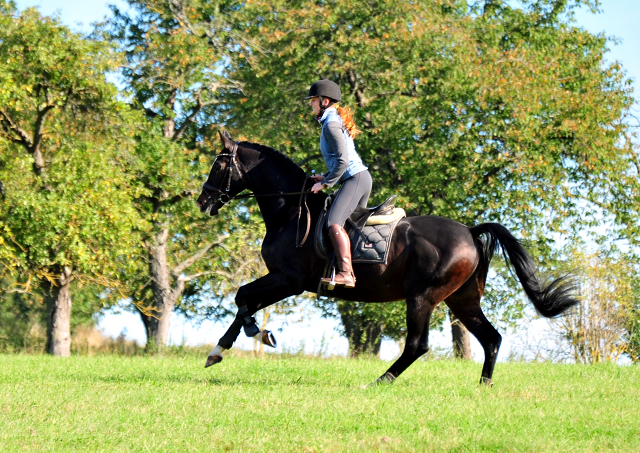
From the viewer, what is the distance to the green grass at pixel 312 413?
18.4ft

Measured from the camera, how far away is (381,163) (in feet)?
80.6

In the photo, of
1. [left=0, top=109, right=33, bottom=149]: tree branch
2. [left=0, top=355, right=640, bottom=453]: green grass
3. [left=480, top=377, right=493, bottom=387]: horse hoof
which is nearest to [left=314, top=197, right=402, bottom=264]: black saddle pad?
[left=0, top=355, right=640, bottom=453]: green grass

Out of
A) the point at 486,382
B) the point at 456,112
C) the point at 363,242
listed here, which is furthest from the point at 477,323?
the point at 456,112

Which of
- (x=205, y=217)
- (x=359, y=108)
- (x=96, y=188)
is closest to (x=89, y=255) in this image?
(x=96, y=188)

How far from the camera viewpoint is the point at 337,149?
8461mm

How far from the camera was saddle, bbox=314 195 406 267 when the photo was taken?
28.2ft

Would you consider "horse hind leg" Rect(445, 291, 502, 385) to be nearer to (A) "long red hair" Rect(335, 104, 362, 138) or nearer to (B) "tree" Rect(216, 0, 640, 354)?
(A) "long red hair" Rect(335, 104, 362, 138)

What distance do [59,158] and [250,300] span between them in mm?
14593

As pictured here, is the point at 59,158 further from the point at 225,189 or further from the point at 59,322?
the point at 225,189

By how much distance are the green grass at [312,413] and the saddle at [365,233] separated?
147 cm

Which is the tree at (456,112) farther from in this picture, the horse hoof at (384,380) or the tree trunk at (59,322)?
the horse hoof at (384,380)

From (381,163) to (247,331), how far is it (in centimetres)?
1647

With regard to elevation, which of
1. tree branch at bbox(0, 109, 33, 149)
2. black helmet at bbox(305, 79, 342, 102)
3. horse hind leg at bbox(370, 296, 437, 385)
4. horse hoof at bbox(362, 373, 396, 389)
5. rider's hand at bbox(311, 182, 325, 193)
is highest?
tree branch at bbox(0, 109, 33, 149)

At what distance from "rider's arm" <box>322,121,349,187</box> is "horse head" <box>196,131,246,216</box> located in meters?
1.40
